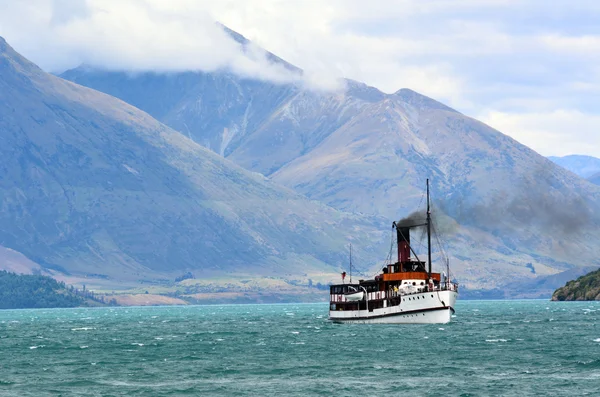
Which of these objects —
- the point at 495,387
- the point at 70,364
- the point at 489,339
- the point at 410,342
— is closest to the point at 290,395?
the point at 495,387

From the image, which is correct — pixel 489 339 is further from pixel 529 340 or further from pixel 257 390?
pixel 257 390

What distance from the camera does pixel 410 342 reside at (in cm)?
16388

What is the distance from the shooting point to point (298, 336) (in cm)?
19425

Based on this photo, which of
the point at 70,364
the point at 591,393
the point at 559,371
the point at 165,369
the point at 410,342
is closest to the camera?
the point at 591,393

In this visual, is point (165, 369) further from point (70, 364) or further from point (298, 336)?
point (298, 336)

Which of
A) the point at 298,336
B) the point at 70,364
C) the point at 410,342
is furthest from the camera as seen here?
the point at 298,336

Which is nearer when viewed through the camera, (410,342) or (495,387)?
(495,387)

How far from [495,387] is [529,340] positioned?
62729 mm

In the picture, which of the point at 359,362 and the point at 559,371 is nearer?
the point at 559,371

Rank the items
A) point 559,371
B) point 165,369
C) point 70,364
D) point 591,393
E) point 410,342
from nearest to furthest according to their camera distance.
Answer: point 591,393 → point 559,371 → point 165,369 → point 70,364 → point 410,342

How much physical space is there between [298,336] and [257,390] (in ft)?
276

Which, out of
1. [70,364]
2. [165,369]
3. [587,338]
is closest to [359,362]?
[165,369]

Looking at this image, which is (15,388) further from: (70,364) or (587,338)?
(587,338)

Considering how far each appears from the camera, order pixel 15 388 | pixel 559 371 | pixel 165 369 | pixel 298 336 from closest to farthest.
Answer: pixel 15 388 < pixel 559 371 < pixel 165 369 < pixel 298 336
